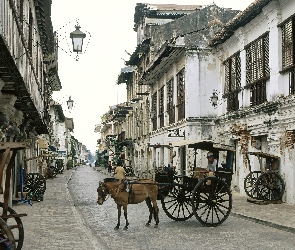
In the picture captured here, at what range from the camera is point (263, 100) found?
17.5 metres

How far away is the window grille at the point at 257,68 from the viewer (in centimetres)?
1741

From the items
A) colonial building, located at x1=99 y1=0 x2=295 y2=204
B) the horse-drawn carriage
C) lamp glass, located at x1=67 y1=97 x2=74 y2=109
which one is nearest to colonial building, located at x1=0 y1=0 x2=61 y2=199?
the horse-drawn carriage

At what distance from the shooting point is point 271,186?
51.9 feet

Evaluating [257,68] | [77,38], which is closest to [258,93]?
[257,68]

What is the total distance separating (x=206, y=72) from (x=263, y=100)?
591cm

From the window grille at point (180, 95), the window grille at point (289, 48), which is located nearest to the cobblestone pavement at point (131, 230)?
the window grille at point (289, 48)

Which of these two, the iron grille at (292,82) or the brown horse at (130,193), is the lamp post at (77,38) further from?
the iron grille at (292,82)

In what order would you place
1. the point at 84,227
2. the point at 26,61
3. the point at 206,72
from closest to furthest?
the point at 84,227, the point at 26,61, the point at 206,72

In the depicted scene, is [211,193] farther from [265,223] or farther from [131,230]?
[131,230]

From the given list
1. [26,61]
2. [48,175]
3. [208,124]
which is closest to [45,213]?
[26,61]

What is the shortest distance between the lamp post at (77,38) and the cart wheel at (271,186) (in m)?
6.67

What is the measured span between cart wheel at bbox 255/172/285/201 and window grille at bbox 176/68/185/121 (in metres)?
8.76

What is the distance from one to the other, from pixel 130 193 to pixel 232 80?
36.0 ft

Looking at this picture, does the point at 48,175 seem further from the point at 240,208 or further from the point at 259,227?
the point at 259,227
